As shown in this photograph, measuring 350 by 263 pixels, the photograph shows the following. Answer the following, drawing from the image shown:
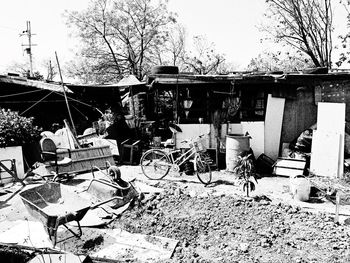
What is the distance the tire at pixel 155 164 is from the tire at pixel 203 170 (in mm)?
1093

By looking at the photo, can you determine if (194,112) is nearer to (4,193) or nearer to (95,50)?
(4,193)

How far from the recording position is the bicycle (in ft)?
31.1

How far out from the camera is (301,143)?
1108 cm

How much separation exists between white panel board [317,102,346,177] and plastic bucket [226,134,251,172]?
2638 mm

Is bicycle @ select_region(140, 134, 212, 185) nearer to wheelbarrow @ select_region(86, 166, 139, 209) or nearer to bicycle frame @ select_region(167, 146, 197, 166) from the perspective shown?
bicycle frame @ select_region(167, 146, 197, 166)

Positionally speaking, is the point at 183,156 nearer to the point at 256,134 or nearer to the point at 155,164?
the point at 155,164

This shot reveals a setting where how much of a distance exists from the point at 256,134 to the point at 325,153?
2.53 m

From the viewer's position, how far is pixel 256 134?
11.8 metres

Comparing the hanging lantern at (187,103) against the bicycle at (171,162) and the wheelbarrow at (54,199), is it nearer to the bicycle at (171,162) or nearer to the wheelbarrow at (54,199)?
the bicycle at (171,162)

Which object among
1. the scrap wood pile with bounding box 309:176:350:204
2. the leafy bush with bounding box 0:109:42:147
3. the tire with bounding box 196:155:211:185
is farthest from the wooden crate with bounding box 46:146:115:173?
the scrap wood pile with bounding box 309:176:350:204

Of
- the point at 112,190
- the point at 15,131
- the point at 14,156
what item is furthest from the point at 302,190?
the point at 15,131

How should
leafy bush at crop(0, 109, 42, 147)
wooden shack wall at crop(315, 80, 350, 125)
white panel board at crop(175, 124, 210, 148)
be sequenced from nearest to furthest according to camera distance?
leafy bush at crop(0, 109, 42, 147) < wooden shack wall at crop(315, 80, 350, 125) < white panel board at crop(175, 124, 210, 148)

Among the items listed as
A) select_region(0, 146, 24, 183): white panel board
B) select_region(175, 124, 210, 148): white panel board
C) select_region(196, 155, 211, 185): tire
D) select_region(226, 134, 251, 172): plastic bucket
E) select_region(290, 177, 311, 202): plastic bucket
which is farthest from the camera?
select_region(175, 124, 210, 148): white panel board

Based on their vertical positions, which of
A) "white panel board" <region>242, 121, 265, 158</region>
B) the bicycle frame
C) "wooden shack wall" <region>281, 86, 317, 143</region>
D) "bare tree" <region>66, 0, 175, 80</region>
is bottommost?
the bicycle frame
